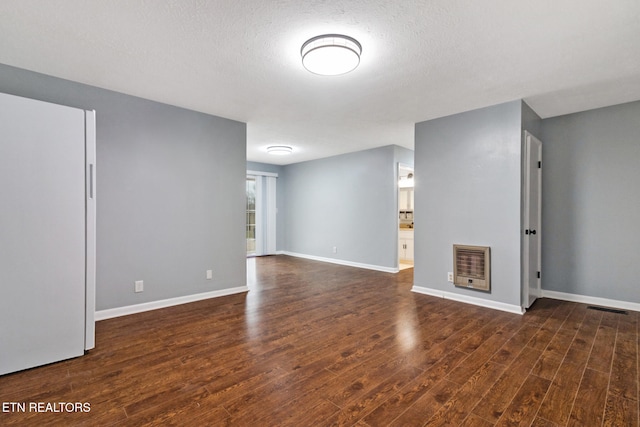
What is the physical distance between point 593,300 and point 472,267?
159 centimetres

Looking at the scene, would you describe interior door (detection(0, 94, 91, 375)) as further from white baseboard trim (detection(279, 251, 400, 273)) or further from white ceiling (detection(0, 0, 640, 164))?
white baseboard trim (detection(279, 251, 400, 273))

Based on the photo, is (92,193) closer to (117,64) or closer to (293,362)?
(117,64)

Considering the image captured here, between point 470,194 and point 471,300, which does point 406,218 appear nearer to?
point 470,194

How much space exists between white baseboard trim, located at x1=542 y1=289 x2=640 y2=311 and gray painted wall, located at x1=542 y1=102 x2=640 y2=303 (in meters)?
0.05

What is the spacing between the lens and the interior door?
7.04 ft

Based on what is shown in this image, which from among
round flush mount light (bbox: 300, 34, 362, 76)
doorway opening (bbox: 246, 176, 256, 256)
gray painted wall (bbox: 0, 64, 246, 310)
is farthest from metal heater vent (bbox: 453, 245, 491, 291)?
doorway opening (bbox: 246, 176, 256, 256)

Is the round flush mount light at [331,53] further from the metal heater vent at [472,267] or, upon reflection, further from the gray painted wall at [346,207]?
the gray painted wall at [346,207]

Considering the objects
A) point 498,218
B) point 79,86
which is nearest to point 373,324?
point 498,218

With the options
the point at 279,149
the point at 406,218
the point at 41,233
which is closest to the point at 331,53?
the point at 41,233

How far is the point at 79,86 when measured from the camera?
9.98 ft

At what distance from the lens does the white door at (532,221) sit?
3.52 m

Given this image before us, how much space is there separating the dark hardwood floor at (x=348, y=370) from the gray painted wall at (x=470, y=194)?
2.09 feet

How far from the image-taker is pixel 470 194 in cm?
383

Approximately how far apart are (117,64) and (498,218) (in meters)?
4.31
